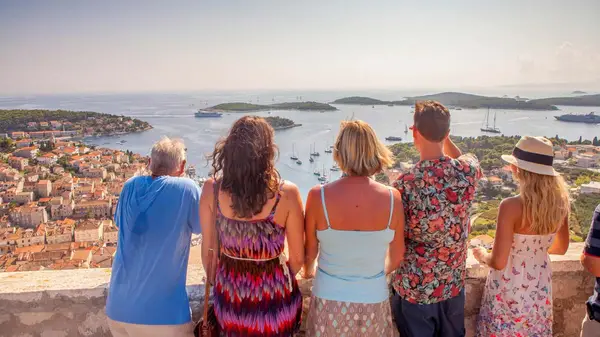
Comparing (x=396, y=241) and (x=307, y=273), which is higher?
(x=396, y=241)

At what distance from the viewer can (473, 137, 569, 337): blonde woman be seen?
4.83ft

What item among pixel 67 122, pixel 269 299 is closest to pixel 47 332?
pixel 269 299

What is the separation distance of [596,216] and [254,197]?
117 cm

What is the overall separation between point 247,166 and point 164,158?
0.43m

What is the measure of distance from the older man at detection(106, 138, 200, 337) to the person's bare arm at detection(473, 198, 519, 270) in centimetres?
111

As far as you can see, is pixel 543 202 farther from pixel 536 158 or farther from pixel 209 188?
pixel 209 188

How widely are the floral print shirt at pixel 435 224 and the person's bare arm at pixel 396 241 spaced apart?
0.08 m

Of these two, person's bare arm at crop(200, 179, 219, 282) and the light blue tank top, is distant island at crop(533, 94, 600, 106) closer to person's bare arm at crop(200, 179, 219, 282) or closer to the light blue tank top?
the light blue tank top

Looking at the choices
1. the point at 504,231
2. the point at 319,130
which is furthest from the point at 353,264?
the point at 319,130

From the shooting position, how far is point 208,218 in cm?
137

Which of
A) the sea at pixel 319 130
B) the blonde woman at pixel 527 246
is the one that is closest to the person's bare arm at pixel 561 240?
the blonde woman at pixel 527 246

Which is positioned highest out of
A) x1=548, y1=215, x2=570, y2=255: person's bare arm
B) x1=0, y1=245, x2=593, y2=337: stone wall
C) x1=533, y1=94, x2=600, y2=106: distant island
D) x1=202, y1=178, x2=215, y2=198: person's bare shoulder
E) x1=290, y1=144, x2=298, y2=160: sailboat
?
x1=533, y1=94, x2=600, y2=106: distant island

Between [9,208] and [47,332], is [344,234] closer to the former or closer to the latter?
[47,332]

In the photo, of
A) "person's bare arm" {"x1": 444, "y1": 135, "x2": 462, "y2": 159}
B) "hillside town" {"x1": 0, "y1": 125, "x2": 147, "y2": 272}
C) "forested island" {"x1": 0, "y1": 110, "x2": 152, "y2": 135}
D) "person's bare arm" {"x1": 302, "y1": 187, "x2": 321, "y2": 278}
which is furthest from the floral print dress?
"forested island" {"x1": 0, "y1": 110, "x2": 152, "y2": 135}
